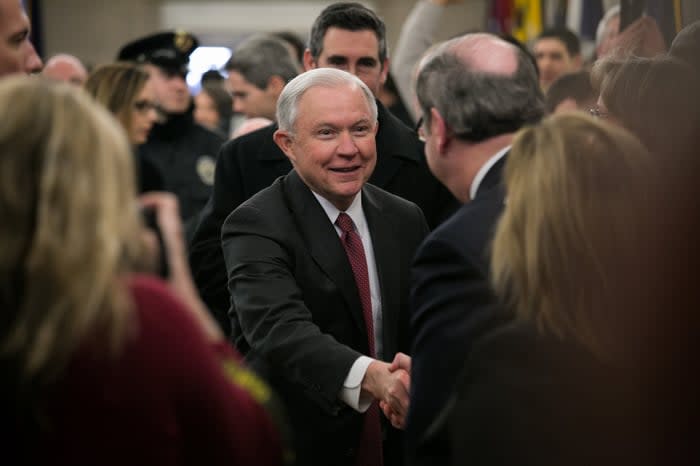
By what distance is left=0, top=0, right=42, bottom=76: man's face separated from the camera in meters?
3.10

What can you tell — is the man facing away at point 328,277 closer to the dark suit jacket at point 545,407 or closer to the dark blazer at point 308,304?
the dark blazer at point 308,304

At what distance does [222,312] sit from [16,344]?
2.47 meters

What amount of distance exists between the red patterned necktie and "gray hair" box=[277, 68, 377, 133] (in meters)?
0.36

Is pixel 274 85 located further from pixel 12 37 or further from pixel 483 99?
pixel 483 99

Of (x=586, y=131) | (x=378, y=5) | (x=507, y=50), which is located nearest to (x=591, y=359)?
(x=586, y=131)

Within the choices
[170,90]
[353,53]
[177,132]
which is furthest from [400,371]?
[170,90]

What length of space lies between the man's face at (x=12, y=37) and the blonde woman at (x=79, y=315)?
4.64 feet

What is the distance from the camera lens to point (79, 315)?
1677 mm

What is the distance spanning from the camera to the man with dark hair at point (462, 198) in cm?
228

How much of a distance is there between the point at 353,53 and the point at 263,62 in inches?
45.5

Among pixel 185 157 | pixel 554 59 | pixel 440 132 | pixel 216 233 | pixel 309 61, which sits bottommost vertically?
pixel 185 157

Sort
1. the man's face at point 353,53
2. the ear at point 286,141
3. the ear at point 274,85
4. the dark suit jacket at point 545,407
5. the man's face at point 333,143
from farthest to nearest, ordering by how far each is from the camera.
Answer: the ear at point 274,85, the man's face at point 353,53, the ear at point 286,141, the man's face at point 333,143, the dark suit jacket at point 545,407

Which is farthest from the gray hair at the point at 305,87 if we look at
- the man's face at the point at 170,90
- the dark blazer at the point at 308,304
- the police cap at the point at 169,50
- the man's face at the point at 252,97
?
the police cap at the point at 169,50

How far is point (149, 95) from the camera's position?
15.7ft
